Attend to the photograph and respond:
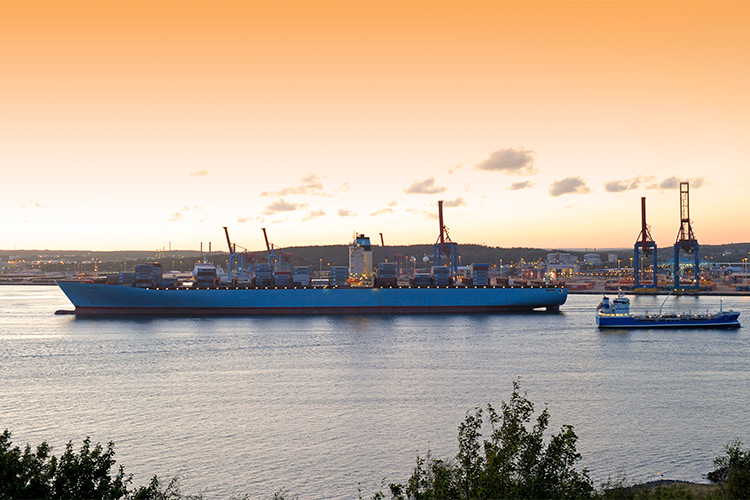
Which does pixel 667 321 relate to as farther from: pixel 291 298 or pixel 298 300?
pixel 291 298

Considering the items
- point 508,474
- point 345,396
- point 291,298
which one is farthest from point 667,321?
point 508,474

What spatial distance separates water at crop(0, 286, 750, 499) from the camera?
2270 cm

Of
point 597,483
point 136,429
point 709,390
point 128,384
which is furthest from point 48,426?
point 709,390

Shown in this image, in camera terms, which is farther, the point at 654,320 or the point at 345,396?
the point at 654,320

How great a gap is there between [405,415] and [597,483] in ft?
32.4

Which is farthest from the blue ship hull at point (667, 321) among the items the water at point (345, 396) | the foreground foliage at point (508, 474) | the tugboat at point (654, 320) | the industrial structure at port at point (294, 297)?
the foreground foliage at point (508, 474)

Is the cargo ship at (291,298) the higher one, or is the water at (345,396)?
the cargo ship at (291,298)

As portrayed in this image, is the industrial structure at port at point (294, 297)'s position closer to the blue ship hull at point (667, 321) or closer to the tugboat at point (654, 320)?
the tugboat at point (654, 320)

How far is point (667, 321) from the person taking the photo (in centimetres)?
6359

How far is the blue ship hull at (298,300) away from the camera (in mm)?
74938

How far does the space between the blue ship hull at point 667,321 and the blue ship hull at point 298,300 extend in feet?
52.5

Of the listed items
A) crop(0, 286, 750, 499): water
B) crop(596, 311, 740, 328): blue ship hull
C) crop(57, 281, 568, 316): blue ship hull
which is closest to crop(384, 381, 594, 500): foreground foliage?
crop(0, 286, 750, 499): water

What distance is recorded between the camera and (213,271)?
82.8 meters

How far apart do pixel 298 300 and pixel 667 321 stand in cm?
4025
